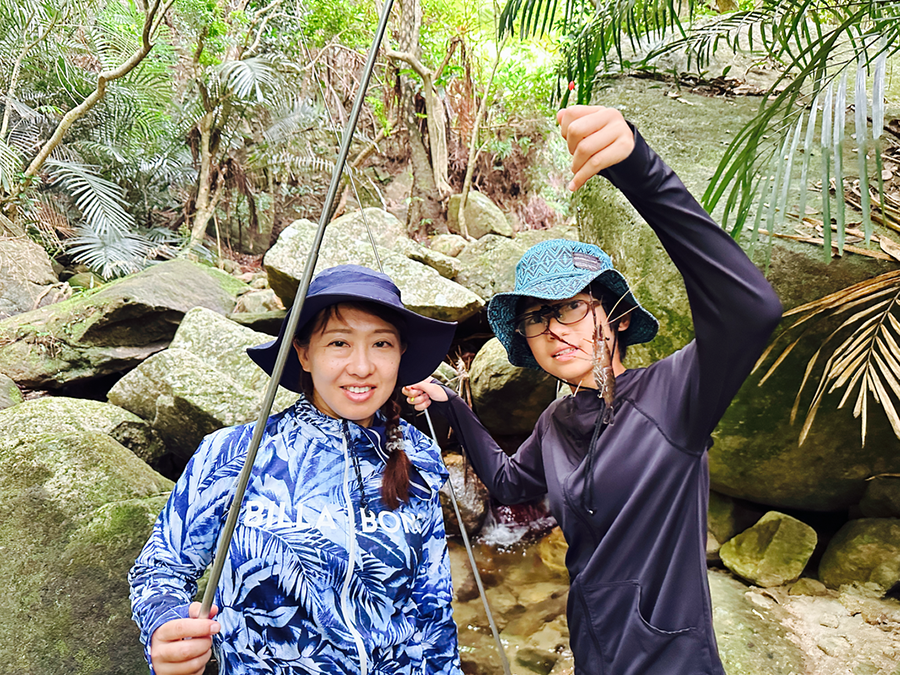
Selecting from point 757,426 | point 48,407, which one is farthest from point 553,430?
point 48,407

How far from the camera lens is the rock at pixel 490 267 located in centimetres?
512

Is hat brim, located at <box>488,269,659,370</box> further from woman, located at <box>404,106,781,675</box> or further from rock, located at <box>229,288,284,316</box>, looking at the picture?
rock, located at <box>229,288,284,316</box>

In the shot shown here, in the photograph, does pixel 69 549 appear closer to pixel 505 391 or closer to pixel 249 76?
pixel 505 391

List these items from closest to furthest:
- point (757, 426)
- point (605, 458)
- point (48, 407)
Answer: point (605, 458) → point (757, 426) → point (48, 407)

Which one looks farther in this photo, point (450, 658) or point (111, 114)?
point (111, 114)

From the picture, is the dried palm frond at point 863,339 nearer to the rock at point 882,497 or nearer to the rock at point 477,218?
the rock at point 882,497

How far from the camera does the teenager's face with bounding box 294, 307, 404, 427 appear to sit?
1.34 metres

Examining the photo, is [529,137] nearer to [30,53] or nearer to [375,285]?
[30,53]

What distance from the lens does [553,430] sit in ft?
5.13

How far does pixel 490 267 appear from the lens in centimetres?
530

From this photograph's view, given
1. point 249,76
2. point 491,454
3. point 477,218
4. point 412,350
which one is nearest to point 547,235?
point 477,218

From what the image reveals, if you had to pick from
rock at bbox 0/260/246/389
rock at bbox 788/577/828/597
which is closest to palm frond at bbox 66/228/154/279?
rock at bbox 0/260/246/389

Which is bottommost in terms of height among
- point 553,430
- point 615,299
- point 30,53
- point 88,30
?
point 553,430

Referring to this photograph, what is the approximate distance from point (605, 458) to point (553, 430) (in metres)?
0.23
